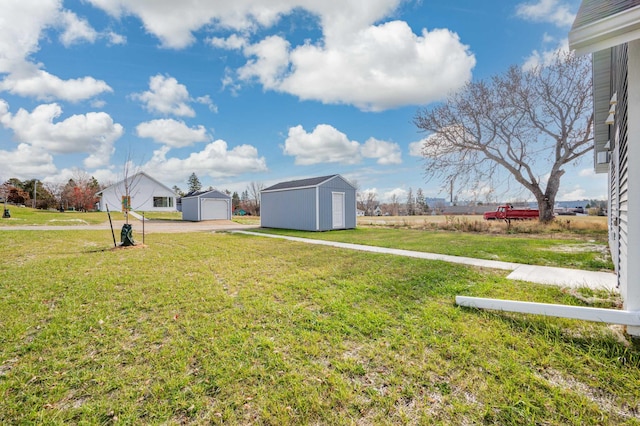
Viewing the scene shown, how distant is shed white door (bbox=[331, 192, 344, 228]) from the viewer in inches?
584

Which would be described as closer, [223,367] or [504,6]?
[223,367]

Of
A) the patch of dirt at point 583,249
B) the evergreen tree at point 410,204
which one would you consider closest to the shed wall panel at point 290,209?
the patch of dirt at point 583,249

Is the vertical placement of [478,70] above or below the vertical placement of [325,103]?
above

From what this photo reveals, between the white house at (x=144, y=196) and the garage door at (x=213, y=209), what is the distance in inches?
458

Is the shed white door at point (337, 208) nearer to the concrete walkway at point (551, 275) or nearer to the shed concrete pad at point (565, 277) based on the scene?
→ the concrete walkway at point (551, 275)

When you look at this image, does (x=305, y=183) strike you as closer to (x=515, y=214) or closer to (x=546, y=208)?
(x=546, y=208)

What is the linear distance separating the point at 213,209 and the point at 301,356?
80.9 feet

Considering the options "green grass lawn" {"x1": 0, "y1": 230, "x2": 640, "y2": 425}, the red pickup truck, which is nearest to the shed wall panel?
"green grass lawn" {"x1": 0, "y1": 230, "x2": 640, "y2": 425}

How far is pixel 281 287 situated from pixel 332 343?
1851 mm

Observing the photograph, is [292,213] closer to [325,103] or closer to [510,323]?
[325,103]

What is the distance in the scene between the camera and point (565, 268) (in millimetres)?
5457

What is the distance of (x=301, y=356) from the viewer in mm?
2492

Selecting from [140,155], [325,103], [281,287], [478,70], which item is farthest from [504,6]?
[140,155]

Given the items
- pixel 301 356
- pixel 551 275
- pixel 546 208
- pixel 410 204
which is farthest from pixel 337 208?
pixel 410 204
